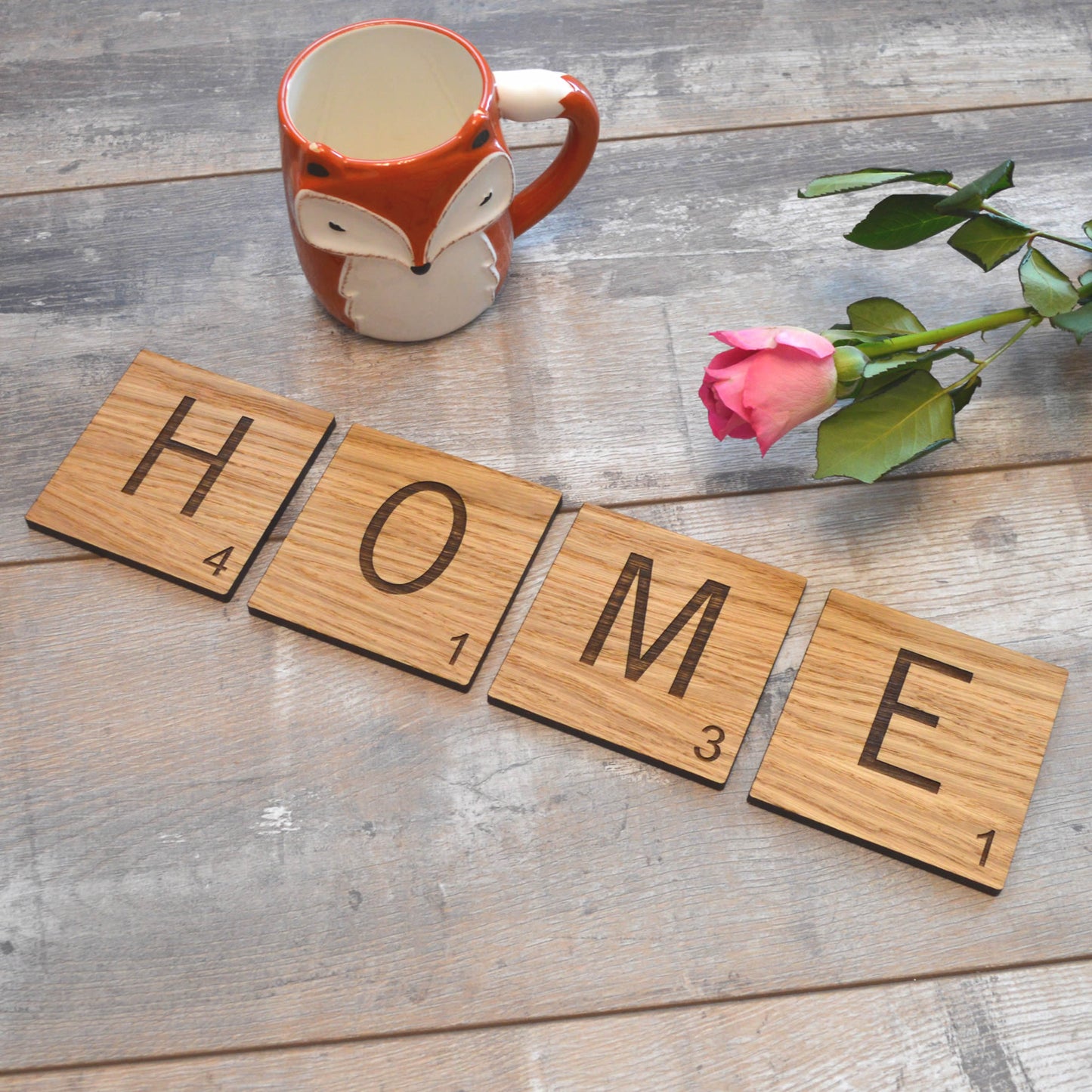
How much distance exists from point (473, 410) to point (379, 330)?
0.08 metres

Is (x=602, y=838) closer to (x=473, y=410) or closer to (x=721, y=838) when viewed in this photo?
(x=721, y=838)

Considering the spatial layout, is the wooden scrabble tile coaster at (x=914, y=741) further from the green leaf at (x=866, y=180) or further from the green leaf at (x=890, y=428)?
the green leaf at (x=866, y=180)

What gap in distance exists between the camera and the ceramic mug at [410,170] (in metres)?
0.62

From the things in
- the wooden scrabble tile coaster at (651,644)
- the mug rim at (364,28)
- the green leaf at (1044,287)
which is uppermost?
the mug rim at (364,28)

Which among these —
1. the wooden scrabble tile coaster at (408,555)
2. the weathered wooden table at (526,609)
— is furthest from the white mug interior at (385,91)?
the wooden scrabble tile coaster at (408,555)

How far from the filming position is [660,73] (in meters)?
0.87

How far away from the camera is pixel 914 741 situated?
60 cm

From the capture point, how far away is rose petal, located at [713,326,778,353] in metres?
0.60

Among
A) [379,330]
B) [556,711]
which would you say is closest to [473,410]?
[379,330]

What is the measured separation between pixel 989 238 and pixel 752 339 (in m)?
0.17

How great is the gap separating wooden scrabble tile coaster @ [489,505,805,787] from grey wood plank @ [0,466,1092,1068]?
0.06 feet

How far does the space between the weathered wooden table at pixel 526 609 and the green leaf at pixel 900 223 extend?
2.8 inches

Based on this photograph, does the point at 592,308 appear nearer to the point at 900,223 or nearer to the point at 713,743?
the point at 900,223

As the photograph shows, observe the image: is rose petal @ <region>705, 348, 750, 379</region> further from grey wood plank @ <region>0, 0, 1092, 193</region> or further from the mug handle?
grey wood plank @ <region>0, 0, 1092, 193</region>
